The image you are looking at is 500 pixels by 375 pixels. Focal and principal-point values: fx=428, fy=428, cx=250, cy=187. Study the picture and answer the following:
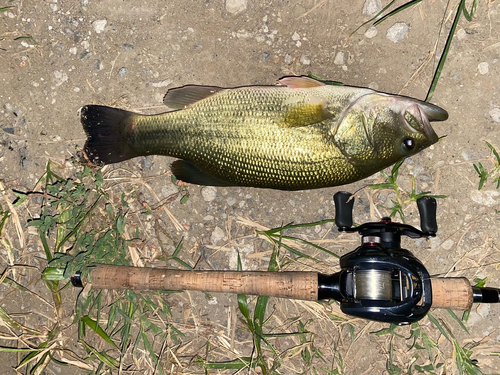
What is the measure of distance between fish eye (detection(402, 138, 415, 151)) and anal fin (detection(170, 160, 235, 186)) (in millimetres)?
1101

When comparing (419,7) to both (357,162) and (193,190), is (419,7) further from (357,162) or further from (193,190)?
(193,190)

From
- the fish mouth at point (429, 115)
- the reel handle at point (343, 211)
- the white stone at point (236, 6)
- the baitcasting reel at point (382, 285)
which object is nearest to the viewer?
the baitcasting reel at point (382, 285)

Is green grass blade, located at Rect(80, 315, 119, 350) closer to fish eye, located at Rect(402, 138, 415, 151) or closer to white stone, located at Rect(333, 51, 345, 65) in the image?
fish eye, located at Rect(402, 138, 415, 151)

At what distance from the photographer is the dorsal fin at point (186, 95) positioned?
9.31 ft

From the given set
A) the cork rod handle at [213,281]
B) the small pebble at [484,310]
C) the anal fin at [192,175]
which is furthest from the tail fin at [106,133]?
the small pebble at [484,310]

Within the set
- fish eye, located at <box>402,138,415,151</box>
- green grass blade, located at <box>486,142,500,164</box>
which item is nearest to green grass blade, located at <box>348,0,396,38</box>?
fish eye, located at <box>402,138,415,151</box>

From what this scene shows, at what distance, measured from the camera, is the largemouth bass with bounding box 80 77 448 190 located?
251 centimetres

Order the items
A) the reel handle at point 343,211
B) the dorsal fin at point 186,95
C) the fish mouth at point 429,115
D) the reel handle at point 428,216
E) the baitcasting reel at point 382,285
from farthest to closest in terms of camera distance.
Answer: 1. the dorsal fin at point 186,95
2. the reel handle at point 343,211
3. the reel handle at point 428,216
4. the fish mouth at point 429,115
5. the baitcasting reel at point 382,285

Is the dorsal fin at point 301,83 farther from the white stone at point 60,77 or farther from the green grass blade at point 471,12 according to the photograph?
the white stone at point 60,77

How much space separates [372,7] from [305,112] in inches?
41.6

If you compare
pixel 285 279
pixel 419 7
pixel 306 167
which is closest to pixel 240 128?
pixel 306 167

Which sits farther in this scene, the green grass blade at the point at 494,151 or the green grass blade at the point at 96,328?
the green grass blade at the point at 96,328

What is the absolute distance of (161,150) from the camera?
2.79 m

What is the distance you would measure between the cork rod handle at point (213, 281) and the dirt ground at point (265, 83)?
0.43m
